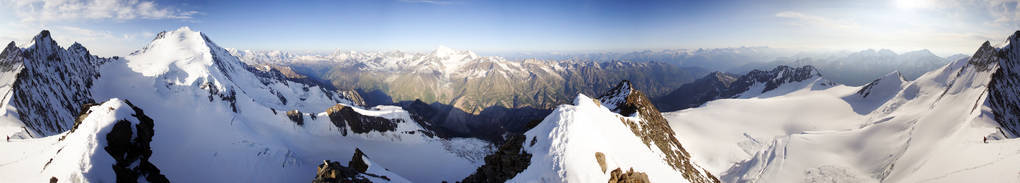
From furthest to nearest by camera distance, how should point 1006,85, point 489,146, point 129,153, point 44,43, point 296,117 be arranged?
point 489,146 < point 296,117 < point 44,43 < point 1006,85 < point 129,153

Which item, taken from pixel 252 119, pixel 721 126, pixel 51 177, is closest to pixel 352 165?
pixel 51 177

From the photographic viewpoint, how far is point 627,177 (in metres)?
23.0

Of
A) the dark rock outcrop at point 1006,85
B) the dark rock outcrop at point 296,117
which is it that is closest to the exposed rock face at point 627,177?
the dark rock outcrop at point 1006,85

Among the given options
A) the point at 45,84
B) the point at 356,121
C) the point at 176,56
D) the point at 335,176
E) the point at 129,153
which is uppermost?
the point at 176,56

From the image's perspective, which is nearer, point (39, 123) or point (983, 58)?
point (39, 123)

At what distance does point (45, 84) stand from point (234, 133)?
2401 centimetres

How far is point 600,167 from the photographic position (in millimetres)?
21906

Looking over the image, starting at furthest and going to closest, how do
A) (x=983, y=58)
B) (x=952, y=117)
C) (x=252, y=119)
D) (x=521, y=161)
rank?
(x=252, y=119), (x=983, y=58), (x=952, y=117), (x=521, y=161)

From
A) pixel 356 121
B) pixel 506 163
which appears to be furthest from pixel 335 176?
pixel 356 121

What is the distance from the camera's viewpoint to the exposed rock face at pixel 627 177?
22.2m

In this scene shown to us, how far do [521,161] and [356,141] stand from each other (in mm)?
66164

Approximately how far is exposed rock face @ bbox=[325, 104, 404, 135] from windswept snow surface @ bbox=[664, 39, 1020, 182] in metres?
73.8

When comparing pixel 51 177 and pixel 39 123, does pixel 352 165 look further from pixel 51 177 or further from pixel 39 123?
pixel 39 123

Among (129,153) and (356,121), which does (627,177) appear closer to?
(129,153)
